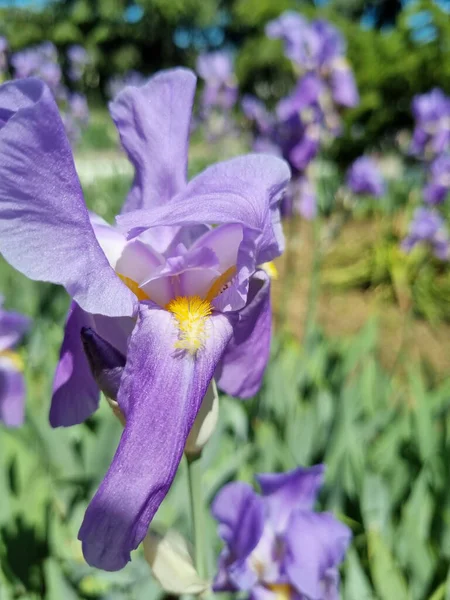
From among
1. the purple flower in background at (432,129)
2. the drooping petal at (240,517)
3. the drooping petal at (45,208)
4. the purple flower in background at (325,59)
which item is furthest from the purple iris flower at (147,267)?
the purple flower in background at (432,129)

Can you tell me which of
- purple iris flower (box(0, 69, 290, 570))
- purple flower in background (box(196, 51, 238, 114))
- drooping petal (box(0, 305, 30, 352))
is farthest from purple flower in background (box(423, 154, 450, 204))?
purple flower in background (box(196, 51, 238, 114))

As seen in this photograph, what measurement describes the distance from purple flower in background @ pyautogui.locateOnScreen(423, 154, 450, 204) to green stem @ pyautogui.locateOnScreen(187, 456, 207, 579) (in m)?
2.60

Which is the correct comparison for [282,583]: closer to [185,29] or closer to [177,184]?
[177,184]

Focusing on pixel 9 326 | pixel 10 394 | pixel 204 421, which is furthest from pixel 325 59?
pixel 204 421

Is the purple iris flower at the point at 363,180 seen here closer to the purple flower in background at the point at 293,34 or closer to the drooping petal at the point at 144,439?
the purple flower in background at the point at 293,34

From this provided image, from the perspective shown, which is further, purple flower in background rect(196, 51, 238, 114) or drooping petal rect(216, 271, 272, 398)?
purple flower in background rect(196, 51, 238, 114)

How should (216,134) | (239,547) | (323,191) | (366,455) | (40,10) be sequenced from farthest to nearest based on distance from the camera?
(40,10) < (216,134) < (323,191) < (366,455) < (239,547)

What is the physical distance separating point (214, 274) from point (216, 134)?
5.69m

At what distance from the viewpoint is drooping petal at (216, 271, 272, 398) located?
1.95 ft

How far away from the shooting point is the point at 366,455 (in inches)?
60.9

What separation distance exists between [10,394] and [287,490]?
0.78m

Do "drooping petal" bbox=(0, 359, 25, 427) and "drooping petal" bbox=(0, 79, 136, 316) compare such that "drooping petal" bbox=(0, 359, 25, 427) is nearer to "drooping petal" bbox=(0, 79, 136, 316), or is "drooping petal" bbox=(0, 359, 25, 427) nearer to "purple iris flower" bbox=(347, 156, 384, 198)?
"drooping petal" bbox=(0, 79, 136, 316)

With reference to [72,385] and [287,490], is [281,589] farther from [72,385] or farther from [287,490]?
[72,385]

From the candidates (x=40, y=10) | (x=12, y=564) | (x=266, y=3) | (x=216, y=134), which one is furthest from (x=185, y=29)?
(x=12, y=564)
